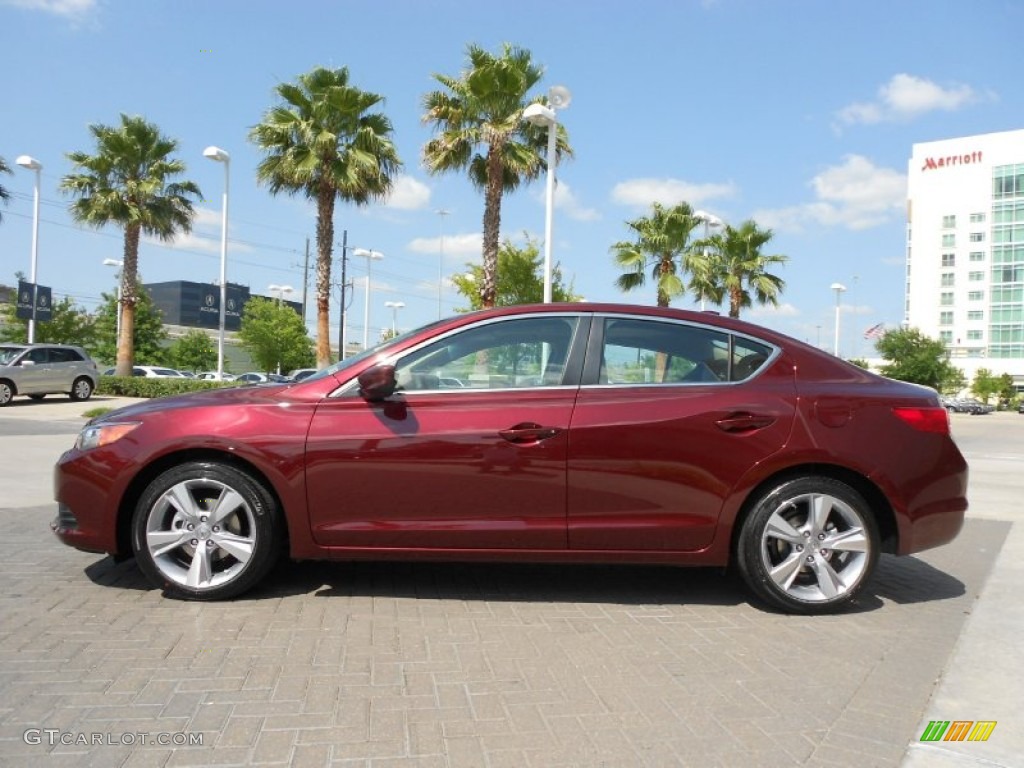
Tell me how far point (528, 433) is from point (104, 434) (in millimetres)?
2207

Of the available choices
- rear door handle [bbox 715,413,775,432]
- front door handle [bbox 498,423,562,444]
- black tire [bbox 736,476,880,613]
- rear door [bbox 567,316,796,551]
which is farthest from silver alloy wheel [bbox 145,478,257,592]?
black tire [bbox 736,476,880,613]

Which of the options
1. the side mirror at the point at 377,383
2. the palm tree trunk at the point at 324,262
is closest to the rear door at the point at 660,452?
the side mirror at the point at 377,383

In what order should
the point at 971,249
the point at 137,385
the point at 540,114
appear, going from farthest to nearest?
the point at 971,249, the point at 137,385, the point at 540,114

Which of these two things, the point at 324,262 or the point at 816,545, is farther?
the point at 324,262

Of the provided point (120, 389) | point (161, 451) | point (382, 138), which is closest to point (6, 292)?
point (120, 389)

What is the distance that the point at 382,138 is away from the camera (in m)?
23.6

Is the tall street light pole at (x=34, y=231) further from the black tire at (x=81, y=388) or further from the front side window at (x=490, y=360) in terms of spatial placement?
the front side window at (x=490, y=360)

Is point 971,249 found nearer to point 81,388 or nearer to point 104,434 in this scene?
point 81,388

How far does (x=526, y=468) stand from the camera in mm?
4039

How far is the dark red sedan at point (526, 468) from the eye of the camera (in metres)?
4.06

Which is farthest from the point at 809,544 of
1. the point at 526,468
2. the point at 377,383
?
the point at 377,383

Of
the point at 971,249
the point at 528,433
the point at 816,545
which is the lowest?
the point at 816,545

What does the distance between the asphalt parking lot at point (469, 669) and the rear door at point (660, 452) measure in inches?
19.0

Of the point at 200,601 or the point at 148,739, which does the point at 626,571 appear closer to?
the point at 200,601
